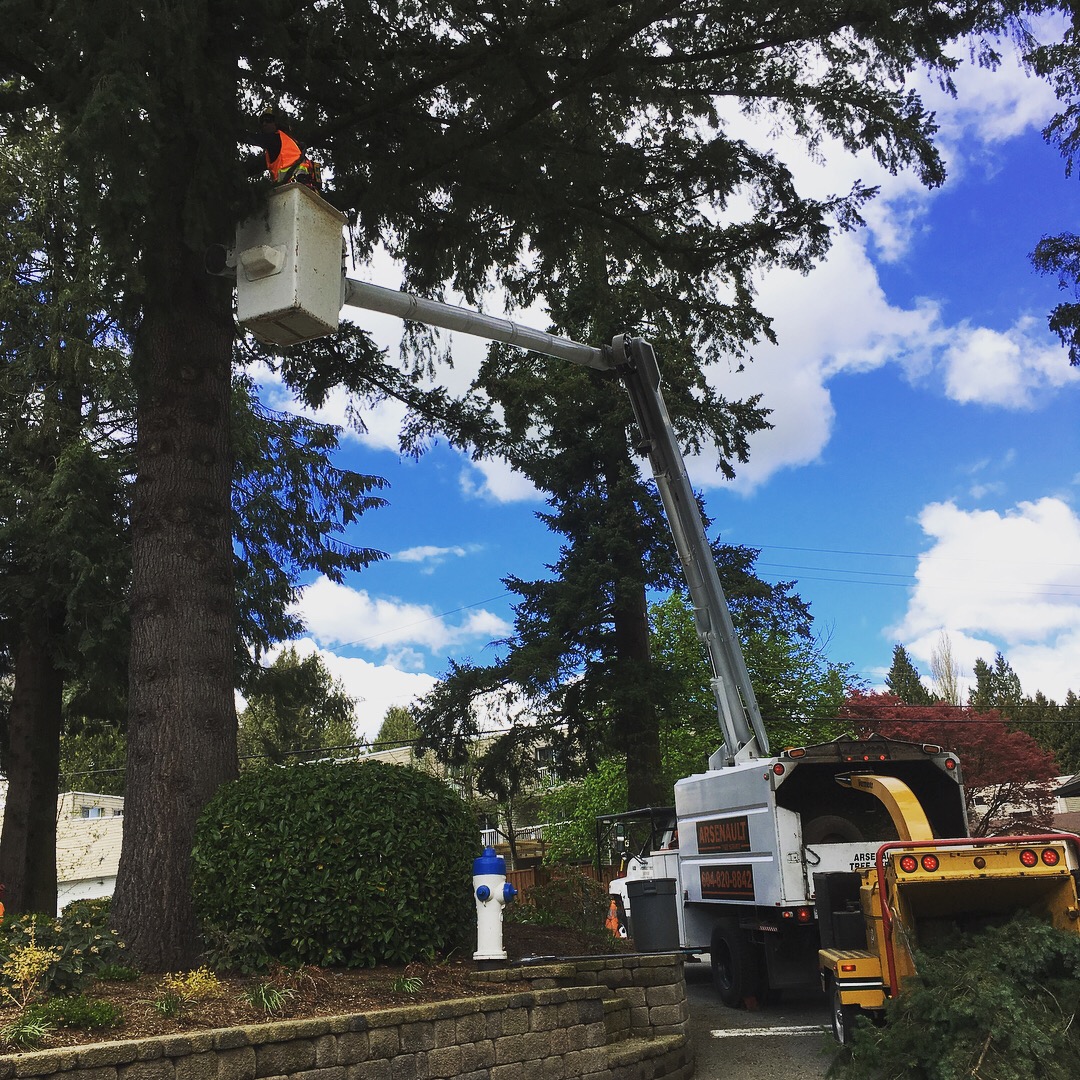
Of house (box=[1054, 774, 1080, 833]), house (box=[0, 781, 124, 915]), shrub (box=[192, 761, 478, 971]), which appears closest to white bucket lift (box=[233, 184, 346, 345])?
shrub (box=[192, 761, 478, 971])

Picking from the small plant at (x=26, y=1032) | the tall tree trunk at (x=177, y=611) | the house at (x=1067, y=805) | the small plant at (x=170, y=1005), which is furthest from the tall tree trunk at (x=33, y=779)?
the house at (x=1067, y=805)

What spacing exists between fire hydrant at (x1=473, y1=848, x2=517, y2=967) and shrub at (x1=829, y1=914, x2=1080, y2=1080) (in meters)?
2.19

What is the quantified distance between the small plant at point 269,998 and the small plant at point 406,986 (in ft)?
1.93

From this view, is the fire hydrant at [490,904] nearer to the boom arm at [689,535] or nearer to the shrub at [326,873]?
the shrub at [326,873]

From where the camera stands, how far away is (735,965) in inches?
422

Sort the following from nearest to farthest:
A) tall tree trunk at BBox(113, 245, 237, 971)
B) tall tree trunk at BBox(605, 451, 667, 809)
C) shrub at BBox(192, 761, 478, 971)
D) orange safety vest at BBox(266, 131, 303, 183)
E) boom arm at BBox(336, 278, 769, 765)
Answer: shrub at BBox(192, 761, 478, 971) → tall tree trunk at BBox(113, 245, 237, 971) → orange safety vest at BBox(266, 131, 303, 183) → boom arm at BBox(336, 278, 769, 765) → tall tree trunk at BBox(605, 451, 667, 809)

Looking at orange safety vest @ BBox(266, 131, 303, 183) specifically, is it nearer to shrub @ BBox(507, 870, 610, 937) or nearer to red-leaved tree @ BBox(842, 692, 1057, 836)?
shrub @ BBox(507, 870, 610, 937)

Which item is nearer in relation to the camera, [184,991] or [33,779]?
[184,991]

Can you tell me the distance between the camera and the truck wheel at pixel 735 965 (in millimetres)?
10656

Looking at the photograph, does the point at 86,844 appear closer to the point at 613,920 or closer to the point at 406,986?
the point at 613,920

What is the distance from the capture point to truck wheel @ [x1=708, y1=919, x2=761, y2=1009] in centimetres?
1066

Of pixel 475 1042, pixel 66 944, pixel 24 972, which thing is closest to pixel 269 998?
pixel 475 1042

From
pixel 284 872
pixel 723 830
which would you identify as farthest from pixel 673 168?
pixel 284 872

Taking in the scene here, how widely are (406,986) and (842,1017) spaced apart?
3153 millimetres
